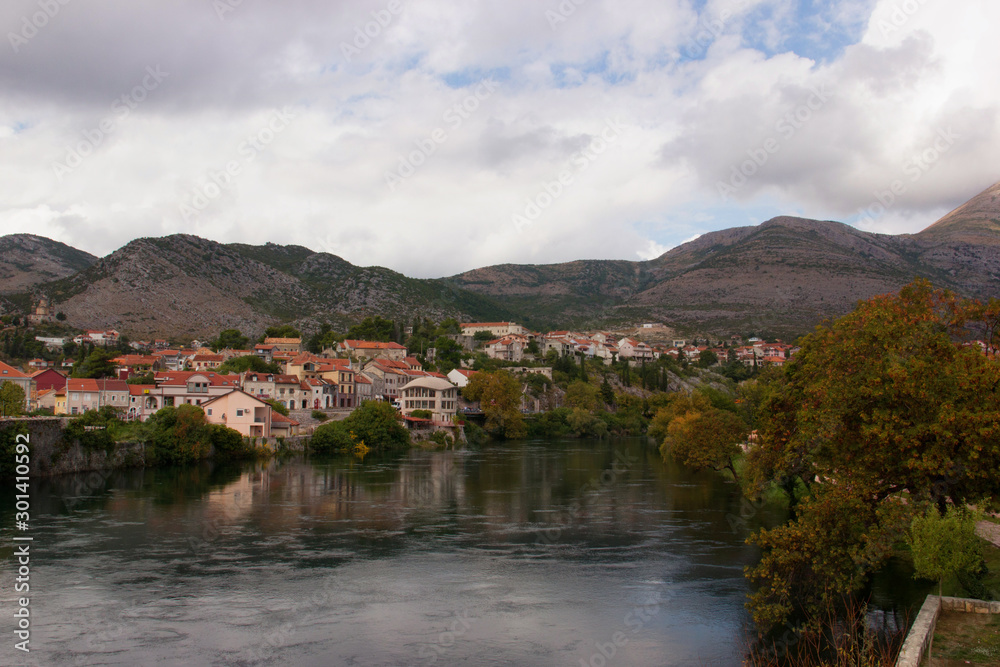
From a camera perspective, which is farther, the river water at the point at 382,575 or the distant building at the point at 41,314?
the distant building at the point at 41,314

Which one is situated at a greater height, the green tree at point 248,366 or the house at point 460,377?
the green tree at point 248,366

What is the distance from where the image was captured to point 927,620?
1189 centimetres

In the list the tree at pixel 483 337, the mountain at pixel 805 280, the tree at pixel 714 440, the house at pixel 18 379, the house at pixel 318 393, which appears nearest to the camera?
the tree at pixel 714 440

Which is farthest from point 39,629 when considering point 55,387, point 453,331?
point 453,331

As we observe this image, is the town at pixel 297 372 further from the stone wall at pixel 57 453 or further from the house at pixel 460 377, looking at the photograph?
the stone wall at pixel 57 453

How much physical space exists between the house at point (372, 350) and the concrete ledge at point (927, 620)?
80627 millimetres

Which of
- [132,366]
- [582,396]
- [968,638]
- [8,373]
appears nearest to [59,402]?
[8,373]

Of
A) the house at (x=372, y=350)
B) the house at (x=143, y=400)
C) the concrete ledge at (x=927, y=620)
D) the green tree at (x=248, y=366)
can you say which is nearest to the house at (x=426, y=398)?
the green tree at (x=248, y=366)

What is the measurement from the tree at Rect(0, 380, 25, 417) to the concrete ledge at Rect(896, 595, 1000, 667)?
50.9 meters

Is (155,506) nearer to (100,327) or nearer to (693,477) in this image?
(693,477)

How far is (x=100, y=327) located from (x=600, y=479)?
4193 inches

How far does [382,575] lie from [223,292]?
132 meters

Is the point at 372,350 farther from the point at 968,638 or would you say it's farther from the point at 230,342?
the point at 968,638

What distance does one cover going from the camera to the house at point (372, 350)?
9312 cm
